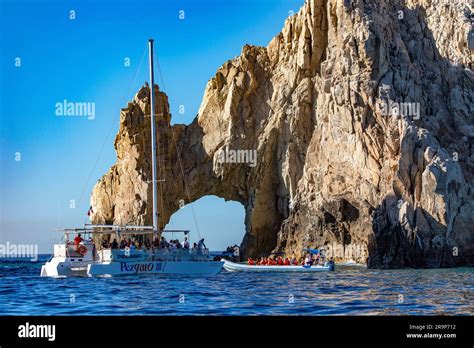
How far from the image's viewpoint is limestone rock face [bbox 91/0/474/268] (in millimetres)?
65750

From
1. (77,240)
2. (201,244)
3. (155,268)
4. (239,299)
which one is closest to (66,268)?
(77,240)

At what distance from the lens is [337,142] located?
7600 cm

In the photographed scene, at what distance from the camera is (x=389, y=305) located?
26266 mm

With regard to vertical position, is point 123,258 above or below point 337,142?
below

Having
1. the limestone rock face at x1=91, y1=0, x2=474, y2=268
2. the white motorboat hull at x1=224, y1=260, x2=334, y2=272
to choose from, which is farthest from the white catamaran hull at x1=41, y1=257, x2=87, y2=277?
the limestone rock face at x1=91, y1=0, x2=474, y2=268

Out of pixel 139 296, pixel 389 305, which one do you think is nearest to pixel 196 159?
pixel 139 296

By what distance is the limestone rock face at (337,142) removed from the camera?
6575 cm

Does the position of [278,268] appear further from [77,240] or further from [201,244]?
[77,240]

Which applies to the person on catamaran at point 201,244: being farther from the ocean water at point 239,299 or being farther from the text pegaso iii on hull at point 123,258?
the ocean water at point 239,299

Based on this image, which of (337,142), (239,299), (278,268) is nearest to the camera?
(239,299)

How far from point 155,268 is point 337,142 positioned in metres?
32.2

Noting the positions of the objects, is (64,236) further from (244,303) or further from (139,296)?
(244,303)

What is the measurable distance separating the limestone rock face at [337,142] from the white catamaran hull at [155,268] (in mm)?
18851

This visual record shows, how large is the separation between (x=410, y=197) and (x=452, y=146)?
9582mm
